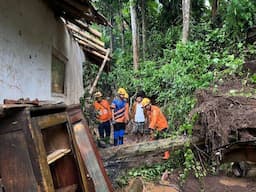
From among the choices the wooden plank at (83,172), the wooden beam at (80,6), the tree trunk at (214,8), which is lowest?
the wooden plank at (83,172)

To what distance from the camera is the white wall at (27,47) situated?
12.6ft

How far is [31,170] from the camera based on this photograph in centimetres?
212

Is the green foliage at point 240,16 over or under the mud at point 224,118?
over

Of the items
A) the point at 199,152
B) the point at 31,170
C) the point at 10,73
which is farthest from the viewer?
the point at 199,152

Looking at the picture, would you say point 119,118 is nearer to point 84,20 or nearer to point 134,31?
point 84,20

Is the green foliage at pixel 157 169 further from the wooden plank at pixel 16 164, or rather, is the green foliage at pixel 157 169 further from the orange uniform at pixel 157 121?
the wooden plank at pixel 16 164

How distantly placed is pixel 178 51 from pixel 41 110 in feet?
28.8

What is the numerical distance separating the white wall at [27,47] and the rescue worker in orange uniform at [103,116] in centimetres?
216

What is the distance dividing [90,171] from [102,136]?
19.3ft

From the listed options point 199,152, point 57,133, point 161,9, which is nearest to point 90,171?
point 57,133

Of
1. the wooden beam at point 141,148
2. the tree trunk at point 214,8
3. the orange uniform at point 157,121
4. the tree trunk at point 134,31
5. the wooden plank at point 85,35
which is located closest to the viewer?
the wooden beam at point 141,148

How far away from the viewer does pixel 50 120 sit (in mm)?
2574

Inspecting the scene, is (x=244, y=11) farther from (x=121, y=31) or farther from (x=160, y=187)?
(x=121, y=31)

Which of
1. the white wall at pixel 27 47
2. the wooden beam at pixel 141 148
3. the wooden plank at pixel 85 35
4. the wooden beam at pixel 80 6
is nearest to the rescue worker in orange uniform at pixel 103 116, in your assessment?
the wooden plank at pixel 85 35
